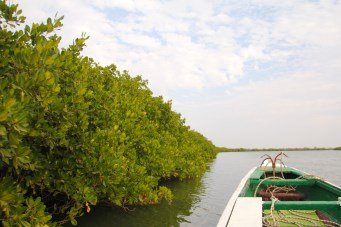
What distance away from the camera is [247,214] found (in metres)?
4.03

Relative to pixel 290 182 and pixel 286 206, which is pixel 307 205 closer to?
pixel 286 206

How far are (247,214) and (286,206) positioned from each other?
37.5 inches

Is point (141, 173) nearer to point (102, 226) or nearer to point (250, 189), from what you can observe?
point (102, 226)

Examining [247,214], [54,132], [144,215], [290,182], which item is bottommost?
[144,215]

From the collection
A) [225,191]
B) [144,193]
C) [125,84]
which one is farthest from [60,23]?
[225,191]

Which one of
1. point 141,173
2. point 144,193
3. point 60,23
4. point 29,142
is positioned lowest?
point 144,193

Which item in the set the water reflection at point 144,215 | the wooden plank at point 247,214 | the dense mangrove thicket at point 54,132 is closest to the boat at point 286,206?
the wooden plank at point 247,214

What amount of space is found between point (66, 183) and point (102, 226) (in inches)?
99.2

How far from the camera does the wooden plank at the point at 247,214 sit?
146 inches

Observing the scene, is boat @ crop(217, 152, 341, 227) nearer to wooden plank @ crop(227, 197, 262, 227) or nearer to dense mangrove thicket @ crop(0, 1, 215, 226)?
wooden plank @ crop(227, 197, 262, 227)

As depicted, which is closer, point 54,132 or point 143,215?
point 54,132

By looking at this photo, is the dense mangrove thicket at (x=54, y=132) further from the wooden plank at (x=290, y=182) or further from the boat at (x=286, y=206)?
the wooden plank at (x=290, y=182)

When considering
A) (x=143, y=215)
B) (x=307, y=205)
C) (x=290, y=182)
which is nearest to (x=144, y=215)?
(x=143, y=215)

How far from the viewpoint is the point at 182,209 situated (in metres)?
10.1
